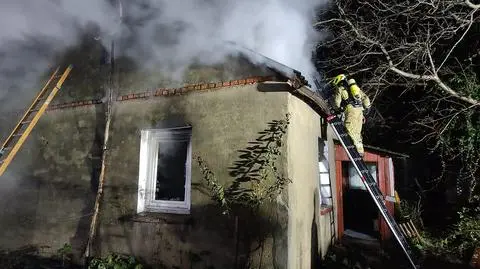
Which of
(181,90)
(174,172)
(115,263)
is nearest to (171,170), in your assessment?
(174,172)

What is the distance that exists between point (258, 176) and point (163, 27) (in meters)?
2.64

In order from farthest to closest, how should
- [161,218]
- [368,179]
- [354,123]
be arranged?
[354,123]
[368,179]
[161,218]

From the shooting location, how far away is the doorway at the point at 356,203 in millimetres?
10422

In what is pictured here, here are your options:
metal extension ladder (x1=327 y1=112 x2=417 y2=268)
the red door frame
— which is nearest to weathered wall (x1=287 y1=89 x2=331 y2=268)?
metal extension ladder (x1=327 y1=112 x2=417 y2=268)

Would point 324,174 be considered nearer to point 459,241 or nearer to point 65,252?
point 459,241

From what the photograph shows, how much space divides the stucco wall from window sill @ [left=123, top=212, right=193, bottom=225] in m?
1.36

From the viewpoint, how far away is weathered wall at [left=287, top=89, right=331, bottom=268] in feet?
14.6

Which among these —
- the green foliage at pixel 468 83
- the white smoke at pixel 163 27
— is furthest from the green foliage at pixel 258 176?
the green foliage at pixel 468 83

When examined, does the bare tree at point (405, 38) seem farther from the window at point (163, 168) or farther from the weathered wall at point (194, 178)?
the window at point (163, 168)

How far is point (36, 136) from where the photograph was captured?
6.17m

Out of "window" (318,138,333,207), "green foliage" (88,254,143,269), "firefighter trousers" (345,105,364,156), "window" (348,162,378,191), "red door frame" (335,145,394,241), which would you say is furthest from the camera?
"window" (348,162,378,191)

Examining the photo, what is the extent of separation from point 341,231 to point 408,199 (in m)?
5.22

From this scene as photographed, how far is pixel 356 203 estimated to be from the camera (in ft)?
34.9

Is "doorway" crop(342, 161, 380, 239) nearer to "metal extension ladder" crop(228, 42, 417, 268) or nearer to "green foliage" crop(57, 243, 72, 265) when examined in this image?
"metal extension ladder" crop(228, 42, 417, 268)
